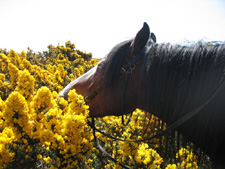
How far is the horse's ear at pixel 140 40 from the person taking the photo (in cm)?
132

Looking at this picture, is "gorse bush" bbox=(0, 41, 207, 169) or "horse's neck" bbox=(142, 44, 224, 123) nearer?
"horse's neck" bbox=(142, 44, 224, 123)

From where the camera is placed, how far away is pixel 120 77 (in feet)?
4.90

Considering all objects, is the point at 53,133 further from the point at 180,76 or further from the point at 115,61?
the point at 180,76

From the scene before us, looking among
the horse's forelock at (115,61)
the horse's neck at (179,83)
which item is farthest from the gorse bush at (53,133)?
the horse's forelock at (115,61)

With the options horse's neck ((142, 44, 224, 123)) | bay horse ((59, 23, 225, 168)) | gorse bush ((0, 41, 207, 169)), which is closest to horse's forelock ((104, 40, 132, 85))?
bay horse ((59, 23, 225, 168))

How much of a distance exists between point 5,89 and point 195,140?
7.62 metres

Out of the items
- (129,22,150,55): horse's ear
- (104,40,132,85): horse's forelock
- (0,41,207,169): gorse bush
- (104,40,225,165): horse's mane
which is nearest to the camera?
(104,40,225,165): horse's mane

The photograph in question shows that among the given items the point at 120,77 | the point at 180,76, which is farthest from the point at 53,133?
the point at 180,76

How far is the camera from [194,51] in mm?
1177

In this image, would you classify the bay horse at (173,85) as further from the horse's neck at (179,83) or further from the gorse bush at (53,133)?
the gorse bush at (53,133)

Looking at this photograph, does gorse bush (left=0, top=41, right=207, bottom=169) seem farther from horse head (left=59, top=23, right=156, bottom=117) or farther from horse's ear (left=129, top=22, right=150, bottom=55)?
horse's ear (left=129, top=22, right=150, bottom=55)

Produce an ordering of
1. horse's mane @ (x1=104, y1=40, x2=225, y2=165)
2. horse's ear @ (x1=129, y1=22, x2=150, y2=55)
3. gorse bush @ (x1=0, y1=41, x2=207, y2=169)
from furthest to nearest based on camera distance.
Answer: gorse bush @ (x1=0, y1=41, x2=207, y2=169) < horse's ear @ (x1=129, y1=22, x2=150, y2=55) < horse's mane @ (x1=104, y1=40, x2=225, y2=165)

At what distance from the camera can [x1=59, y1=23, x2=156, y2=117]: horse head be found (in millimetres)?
1405

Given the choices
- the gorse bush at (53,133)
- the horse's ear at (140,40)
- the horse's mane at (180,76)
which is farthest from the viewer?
the gorse bush at (53,133)
